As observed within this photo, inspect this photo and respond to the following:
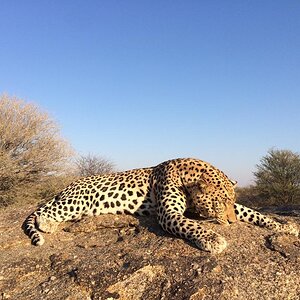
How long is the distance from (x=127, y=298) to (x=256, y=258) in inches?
63.8

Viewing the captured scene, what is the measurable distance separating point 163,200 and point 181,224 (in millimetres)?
822

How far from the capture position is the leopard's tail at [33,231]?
577 centimetres

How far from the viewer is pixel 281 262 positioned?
15.7ft

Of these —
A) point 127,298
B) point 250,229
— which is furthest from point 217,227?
point 127,298

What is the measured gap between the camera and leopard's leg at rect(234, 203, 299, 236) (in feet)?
19.3

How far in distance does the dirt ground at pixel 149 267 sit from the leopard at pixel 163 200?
23cm

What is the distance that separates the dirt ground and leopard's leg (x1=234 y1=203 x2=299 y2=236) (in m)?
0.20

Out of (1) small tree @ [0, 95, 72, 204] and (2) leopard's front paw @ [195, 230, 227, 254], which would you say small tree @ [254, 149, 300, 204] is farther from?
(2) leopard's front paw @ [195, 230, 227, 254]

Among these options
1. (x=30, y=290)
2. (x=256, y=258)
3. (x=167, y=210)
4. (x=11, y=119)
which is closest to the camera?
(x=30, y=290)

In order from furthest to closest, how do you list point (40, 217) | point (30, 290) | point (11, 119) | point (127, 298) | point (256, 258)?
point (11, 119)
point (40, 217)
point (256, 258)
point (30, 290)
point (127, 298)

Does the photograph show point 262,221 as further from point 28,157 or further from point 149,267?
point 28,157

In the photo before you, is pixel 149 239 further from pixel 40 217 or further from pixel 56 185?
pixel 56 185

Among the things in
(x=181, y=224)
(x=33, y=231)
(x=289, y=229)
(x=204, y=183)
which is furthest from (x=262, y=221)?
(x=33, y=231)

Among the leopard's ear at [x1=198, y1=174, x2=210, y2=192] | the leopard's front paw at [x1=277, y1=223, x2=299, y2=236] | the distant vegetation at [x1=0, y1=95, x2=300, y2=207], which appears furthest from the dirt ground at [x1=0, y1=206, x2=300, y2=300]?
the distant vegetation at [x1=0, y1=95, x2=300, y2=207]
